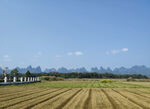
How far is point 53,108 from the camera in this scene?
8.82m

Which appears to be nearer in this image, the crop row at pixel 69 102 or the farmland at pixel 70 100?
the crop row at pixel 69 102

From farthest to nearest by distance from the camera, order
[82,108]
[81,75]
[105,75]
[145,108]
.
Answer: [105,75], [81,75], [145,108], [82,108]

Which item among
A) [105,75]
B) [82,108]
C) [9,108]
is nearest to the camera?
[9,108]

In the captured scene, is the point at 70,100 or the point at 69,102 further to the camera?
the point at 70,100

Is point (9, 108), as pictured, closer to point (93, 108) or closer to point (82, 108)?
point (82, 108)

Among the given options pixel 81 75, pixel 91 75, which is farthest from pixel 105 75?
pixel 81 75

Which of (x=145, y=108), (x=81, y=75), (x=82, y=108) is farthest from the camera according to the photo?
(x=81, y=75)

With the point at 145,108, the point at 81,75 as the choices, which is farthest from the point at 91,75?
the point at 145,108

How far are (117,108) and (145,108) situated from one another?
190cm

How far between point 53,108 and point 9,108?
8.07 feet

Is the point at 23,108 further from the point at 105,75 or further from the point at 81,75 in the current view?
the point at 105,75

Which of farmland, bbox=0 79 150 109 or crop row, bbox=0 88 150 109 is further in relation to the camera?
farmland, bbox=0 79 150 109

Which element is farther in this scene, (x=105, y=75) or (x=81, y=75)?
(x=105, y=75)

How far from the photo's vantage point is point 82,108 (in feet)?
30.0
